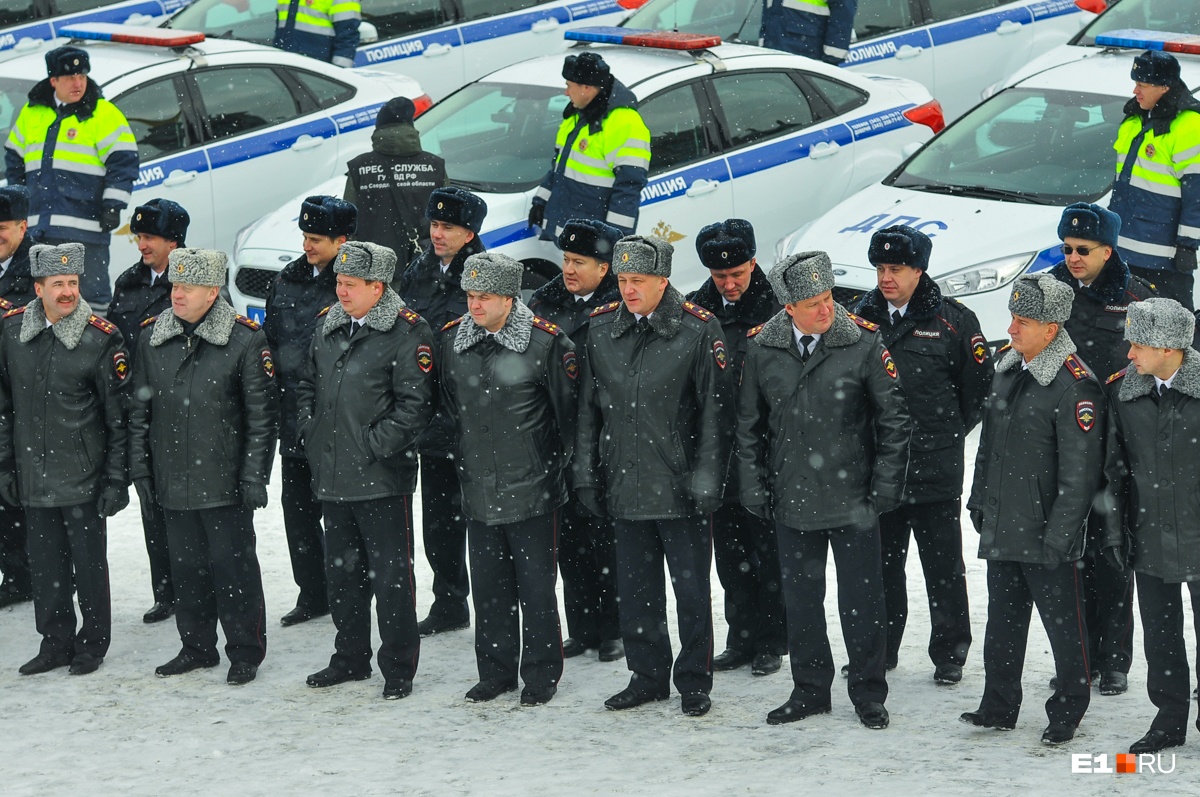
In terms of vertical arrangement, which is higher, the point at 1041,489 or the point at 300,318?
the point at 300,318

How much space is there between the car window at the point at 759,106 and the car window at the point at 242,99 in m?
2.99

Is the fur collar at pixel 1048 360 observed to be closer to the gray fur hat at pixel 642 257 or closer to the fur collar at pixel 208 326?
the gray fur hat at pixel 642 257

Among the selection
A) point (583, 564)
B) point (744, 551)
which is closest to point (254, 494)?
point (583, 564)

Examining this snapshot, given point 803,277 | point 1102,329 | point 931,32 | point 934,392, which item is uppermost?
point 931,32

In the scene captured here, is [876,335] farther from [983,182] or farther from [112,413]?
[983,182]

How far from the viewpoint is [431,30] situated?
46.7 feet

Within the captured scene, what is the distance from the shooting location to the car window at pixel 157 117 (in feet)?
39.1

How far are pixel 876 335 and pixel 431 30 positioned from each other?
8134mm

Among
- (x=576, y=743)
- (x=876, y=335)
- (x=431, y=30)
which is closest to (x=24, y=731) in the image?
(x=576, y=743)

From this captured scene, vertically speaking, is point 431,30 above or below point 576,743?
above

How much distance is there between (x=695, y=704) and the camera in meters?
7.10

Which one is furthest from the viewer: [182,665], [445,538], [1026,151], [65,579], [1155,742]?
[1026,151]

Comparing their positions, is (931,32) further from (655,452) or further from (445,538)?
(655,452)

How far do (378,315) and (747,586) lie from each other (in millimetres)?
1855
